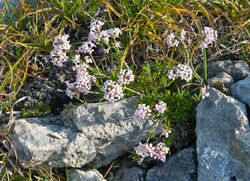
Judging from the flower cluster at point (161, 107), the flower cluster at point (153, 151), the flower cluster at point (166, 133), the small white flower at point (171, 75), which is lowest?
the flower cluster at point (153, 151)

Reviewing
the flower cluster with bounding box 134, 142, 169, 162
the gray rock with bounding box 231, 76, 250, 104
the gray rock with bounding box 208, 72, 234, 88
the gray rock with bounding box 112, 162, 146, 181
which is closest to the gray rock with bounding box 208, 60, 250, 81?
the gray rock with bounding box 208, 72, 234, 88

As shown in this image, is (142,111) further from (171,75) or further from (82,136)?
(82,136)

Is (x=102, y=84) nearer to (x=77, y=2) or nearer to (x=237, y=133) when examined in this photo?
(x=77, y=2)

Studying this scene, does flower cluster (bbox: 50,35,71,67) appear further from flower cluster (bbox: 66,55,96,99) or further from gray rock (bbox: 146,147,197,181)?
gray rock (bbox: 146,147,197,181)

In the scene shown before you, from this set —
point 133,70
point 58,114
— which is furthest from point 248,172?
point 58,114

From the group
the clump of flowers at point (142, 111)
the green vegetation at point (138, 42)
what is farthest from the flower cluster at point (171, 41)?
the clump of flowers at point (142, 111)

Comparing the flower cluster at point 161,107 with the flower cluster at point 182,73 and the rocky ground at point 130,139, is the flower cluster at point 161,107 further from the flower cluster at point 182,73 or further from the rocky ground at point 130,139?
the flower cluster at point 182,73
